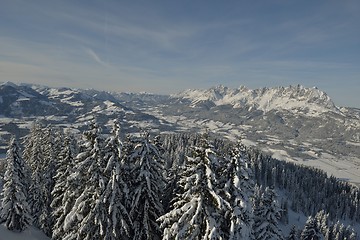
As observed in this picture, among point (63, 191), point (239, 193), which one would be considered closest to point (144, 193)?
point (239, 193)

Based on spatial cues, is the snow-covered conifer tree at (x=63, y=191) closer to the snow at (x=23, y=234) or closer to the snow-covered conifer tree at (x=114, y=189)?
the snow-covered conifer tree at (x=114, y=189)

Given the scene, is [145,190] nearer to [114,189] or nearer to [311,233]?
[114,189]

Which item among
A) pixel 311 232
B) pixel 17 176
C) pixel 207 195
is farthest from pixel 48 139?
pixel 311 232

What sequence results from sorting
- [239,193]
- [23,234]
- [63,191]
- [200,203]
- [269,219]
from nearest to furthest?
[200,203], [239,193], [269,219], [63,191], [23,234]

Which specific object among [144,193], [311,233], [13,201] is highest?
[144,193]

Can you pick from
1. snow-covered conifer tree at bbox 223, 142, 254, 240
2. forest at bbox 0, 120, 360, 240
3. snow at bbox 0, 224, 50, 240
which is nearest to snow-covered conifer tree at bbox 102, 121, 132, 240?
forest at bbox 0, 120, 360, 240

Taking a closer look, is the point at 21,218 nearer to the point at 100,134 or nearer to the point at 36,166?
the point at 36,166
